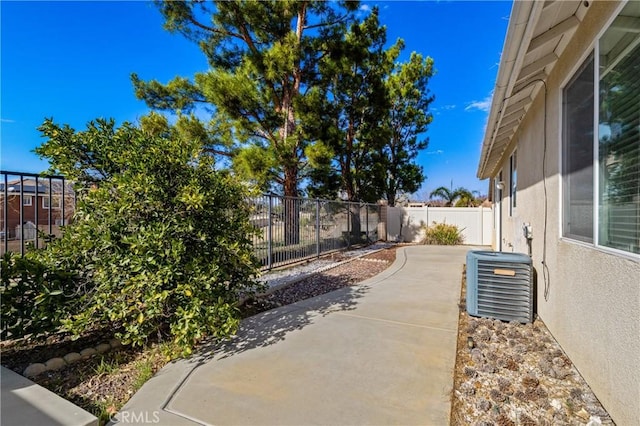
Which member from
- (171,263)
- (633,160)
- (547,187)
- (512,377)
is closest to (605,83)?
(633,160)

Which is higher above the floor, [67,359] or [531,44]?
[531,44]

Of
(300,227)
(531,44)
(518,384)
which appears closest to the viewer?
(518,384)

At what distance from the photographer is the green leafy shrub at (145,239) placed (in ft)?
9.60

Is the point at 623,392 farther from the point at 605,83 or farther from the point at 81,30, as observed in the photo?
the point at 81,30

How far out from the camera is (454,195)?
22.8 metres

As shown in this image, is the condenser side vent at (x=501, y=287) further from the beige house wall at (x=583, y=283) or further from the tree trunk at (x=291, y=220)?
the tree trunk at (x=291, y=220)

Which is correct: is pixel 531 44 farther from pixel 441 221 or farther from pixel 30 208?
pixel 441 221

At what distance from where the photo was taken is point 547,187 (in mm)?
3846

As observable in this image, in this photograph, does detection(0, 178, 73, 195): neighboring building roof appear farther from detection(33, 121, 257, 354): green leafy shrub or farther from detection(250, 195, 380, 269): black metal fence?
detection(250, 195, 380, 269): black metal fence

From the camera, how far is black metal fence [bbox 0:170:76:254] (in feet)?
11.2

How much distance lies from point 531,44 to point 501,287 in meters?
2.97

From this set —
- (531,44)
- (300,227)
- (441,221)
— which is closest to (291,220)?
(300,227)

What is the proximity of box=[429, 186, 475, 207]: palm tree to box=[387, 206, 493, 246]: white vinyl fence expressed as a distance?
5.84 m

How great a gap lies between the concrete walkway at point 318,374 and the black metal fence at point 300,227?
7.02ft
